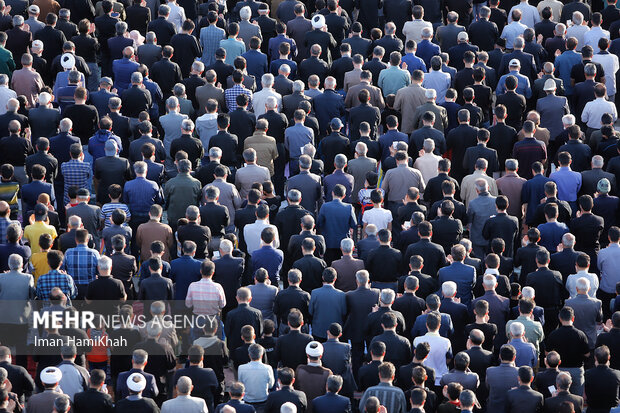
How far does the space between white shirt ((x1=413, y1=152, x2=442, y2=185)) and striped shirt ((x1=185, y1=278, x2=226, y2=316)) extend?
4955 millimetres

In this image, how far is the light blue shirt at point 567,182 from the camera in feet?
74.0

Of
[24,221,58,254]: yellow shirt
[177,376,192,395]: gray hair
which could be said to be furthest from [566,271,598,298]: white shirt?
[24,221,58,254]: yellow shirt

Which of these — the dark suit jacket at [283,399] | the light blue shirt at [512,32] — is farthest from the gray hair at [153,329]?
the light blue shirt at [512,32]

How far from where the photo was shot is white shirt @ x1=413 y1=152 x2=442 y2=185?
22875 mm

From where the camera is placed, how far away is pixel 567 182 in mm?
22547

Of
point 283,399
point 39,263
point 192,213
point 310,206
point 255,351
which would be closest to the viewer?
point 283,399

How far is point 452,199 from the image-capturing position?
21531 mm

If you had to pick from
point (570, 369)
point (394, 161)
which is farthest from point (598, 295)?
point (394, 161)

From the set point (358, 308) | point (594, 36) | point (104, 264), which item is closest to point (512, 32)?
point (594, 36)

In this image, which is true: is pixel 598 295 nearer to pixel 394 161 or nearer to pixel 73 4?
pixel 394 161

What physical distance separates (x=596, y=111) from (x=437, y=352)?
26.4 feet

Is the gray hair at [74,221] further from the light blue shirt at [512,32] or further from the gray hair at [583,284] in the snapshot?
the light blue shirt at [512,32]

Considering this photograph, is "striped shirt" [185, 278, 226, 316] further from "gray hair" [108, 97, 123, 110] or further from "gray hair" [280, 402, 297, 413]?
"gray hair" [108, 97, 123, 110]

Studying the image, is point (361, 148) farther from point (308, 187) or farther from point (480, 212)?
point (480, 212)
